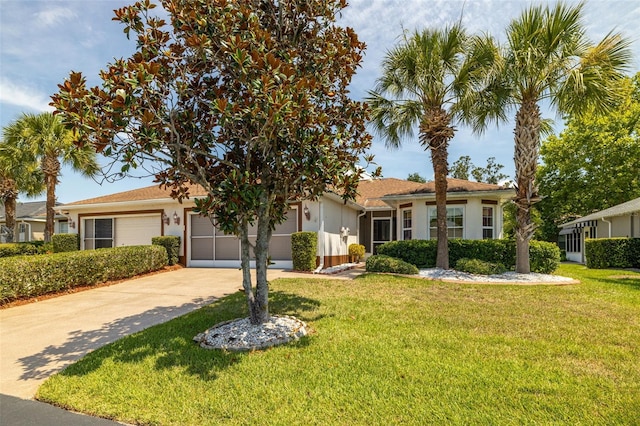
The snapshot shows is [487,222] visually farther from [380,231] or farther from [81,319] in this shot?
[81,319]

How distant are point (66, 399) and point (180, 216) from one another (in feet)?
39.1

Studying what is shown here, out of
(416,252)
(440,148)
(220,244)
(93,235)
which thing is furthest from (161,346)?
(93,235)

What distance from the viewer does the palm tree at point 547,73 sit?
10.1 metres

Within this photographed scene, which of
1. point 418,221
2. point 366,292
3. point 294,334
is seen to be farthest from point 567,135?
point 294,334

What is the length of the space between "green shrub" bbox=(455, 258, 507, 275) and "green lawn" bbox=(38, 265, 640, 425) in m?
4.70

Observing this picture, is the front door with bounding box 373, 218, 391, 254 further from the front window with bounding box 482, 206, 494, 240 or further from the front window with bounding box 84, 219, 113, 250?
the front window with bounding box 84, 219, 113, 250

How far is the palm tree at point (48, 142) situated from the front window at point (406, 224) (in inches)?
588

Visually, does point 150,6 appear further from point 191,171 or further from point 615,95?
point 615,95

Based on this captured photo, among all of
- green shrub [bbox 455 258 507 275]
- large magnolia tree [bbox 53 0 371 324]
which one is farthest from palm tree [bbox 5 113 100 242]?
green shrub [bbox 455 258 507 275]

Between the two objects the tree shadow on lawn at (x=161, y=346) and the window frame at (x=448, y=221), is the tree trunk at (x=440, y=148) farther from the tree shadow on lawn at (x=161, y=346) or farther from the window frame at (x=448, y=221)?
the tree shadow on lawn at (x=161, y=346)

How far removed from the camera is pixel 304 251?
12.7 m

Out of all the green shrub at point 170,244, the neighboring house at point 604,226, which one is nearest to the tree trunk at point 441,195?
the neighboring house at point 604,226

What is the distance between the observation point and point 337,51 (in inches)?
232

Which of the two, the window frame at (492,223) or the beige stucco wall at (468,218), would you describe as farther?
the window frame at (492,223)
